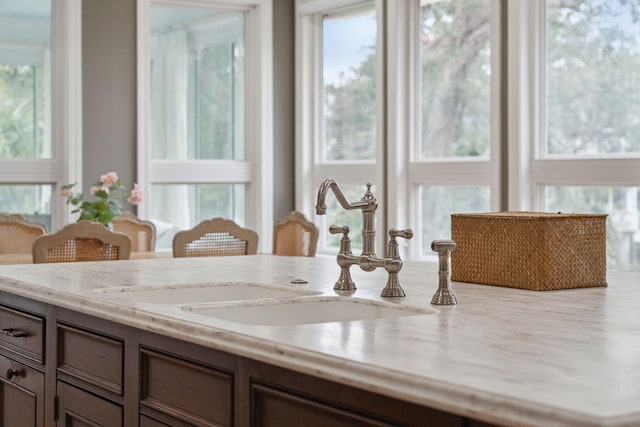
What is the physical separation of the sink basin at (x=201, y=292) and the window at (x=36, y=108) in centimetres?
376

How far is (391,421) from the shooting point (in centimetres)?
140

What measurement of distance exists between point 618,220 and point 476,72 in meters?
1.30

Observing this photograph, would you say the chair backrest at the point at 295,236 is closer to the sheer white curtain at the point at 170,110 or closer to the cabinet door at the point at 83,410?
the sheer white curtain at the point at 170,110

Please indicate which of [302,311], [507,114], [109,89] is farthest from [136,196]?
[302,311]

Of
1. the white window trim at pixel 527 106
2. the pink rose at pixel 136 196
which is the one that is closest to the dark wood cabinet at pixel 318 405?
the white window trim at pixel 527 106

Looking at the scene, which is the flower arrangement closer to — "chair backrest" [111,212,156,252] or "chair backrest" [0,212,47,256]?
"chair backrest" [111,212,156,252]

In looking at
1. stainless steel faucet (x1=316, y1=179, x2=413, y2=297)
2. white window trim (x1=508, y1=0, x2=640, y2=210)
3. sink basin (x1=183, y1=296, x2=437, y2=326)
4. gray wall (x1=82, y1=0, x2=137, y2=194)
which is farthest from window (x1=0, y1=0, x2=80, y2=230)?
sink basin (x1=183, y1=296, x2=437, y2=326)

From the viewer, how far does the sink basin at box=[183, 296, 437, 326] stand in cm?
212

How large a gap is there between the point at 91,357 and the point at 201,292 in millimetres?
404

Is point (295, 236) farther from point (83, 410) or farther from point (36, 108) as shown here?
point (83, 410)

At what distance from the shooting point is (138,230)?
551cm

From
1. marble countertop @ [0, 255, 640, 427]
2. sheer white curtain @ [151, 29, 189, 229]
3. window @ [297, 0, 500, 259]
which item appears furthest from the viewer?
sheer white curtain @ [151, 29, 189, 229]

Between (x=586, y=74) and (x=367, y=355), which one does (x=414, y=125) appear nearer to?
(x=586, y=74)

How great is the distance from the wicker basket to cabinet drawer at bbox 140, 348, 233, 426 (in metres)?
0.88
